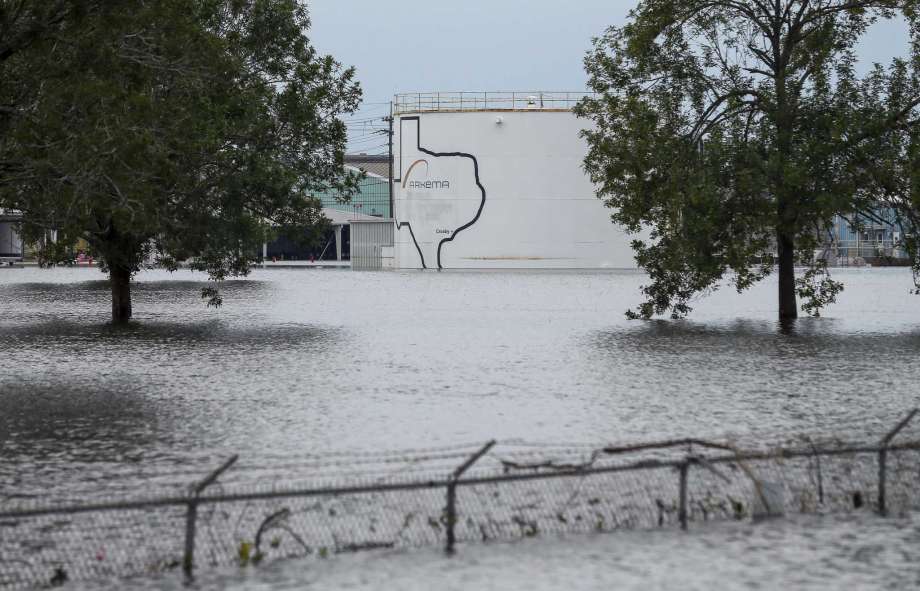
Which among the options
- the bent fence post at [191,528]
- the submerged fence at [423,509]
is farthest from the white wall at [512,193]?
the bent fence post at [191,528]

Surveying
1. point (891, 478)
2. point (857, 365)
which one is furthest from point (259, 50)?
point (891, 478)

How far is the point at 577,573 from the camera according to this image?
9758 millimetres

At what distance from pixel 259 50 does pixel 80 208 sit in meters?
13.0

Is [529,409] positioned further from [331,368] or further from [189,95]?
[189,95]

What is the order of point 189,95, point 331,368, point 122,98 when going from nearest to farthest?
point 122,98 < point 331,368 < point 189,95

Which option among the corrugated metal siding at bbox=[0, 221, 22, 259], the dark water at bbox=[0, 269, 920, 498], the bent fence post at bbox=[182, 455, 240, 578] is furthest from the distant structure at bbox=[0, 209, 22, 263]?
the bent fence post at bbox=[182, 455, 240, 578]

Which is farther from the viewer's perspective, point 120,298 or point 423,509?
point 120,298

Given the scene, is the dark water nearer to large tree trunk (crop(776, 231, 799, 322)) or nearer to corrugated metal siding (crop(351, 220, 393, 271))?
large tree trunk (crop(776, 231, 799, 322))

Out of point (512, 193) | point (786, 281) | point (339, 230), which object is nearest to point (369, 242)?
point (339, 230)

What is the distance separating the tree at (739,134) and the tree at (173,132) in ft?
26.3

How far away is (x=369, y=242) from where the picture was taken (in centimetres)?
10294

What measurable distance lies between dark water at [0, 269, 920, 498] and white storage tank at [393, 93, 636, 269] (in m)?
35.7

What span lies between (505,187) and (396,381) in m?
58.4

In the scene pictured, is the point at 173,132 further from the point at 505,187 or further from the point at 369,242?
the point at 369,242
